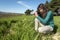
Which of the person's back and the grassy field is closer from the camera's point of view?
the grassy field

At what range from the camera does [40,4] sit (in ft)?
14.0

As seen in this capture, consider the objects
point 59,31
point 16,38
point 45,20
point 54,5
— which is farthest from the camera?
point 54,5

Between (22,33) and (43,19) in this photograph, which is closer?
(22,33)

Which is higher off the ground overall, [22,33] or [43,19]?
[43,19]

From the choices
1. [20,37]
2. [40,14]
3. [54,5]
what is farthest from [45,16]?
[54,5]

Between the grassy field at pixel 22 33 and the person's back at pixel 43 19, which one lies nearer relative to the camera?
the grassy field at pixel 22 33

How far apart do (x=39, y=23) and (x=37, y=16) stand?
0.19m

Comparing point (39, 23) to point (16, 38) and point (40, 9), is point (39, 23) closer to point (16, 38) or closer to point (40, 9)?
point (40, 9)

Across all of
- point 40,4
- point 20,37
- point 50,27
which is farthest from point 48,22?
point 20,37

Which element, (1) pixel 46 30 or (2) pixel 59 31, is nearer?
(1) pixel 46 30

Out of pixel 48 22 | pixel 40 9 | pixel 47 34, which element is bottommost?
pixel 47 34

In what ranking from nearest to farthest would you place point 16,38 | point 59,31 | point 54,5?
point 16,38 → point 59,31 → point 54,5

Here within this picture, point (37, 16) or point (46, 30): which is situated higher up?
point (37, 16)

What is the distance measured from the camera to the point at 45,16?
4.34 metres
